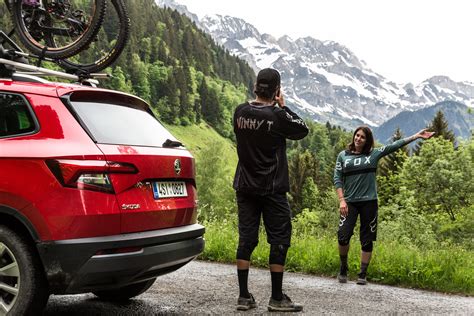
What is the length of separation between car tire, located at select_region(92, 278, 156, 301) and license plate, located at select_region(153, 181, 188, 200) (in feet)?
4.02

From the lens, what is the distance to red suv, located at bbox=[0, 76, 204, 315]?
3.81m

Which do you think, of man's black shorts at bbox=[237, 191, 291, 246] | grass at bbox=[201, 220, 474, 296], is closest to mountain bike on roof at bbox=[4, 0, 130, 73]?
man's black shorts at bbox=[237, 191, 291, 246]

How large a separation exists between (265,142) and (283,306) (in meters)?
1.60

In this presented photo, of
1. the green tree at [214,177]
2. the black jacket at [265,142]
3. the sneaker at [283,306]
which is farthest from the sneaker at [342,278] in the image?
the green tree at [214,177]

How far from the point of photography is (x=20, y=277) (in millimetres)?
3879

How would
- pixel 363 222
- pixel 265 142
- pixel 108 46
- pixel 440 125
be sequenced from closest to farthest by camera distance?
pixel 265 142
pixel 108 46
pixel 363 222
pixel 440 125

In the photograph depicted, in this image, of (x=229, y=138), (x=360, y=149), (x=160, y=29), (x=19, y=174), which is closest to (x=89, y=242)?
(x=19, y=174)

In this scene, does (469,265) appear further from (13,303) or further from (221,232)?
(13,303)

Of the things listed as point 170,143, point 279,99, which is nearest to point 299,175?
point 279,99

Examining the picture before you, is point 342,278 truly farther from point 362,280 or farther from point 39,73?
point 39,73

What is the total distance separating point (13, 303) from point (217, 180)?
6587 cm

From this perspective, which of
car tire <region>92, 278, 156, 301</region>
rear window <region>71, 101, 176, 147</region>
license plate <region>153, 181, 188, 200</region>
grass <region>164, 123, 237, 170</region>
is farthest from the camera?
grass <region>164, 123, 237, 170</region>

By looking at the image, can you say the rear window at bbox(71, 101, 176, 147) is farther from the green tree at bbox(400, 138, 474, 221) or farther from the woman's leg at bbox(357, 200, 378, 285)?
the green tree at bbox(400, 138, 474, 221)

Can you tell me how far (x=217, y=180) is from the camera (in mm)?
69750
